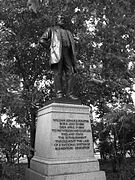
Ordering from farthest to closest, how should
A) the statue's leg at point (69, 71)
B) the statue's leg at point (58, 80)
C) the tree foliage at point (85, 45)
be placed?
the tree foliage at point (85, 45), the statue's leg at point (69, 71), the statue's leg at point (58, 80)

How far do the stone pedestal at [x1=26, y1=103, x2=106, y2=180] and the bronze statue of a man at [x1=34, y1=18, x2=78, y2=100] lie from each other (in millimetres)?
559

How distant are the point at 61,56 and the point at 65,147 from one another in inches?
92.2

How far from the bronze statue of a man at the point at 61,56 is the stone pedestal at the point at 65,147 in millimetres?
559

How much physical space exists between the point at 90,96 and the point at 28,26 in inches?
190

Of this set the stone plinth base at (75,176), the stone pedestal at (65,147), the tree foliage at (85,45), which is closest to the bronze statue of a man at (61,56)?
the stone pedestal at (65,147)

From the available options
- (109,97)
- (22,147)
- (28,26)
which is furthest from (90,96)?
(22,147)

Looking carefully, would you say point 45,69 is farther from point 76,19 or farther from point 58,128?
point 58,128

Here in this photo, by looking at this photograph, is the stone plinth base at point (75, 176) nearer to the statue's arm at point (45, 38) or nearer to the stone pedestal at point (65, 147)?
the stone pedestal at point (65, 147)

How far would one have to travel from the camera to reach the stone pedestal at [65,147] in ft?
16.1

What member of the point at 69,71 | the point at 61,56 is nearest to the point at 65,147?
the point at 69,71

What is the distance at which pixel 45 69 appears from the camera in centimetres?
1274

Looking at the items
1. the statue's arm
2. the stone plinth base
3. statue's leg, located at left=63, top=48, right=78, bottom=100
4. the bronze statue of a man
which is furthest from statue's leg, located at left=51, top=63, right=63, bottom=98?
the stone plinth base

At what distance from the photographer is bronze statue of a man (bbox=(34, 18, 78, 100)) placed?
19.6 feet

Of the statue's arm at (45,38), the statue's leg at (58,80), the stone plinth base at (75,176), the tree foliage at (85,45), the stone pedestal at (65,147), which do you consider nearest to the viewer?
the stone plinth base at (75,176)
